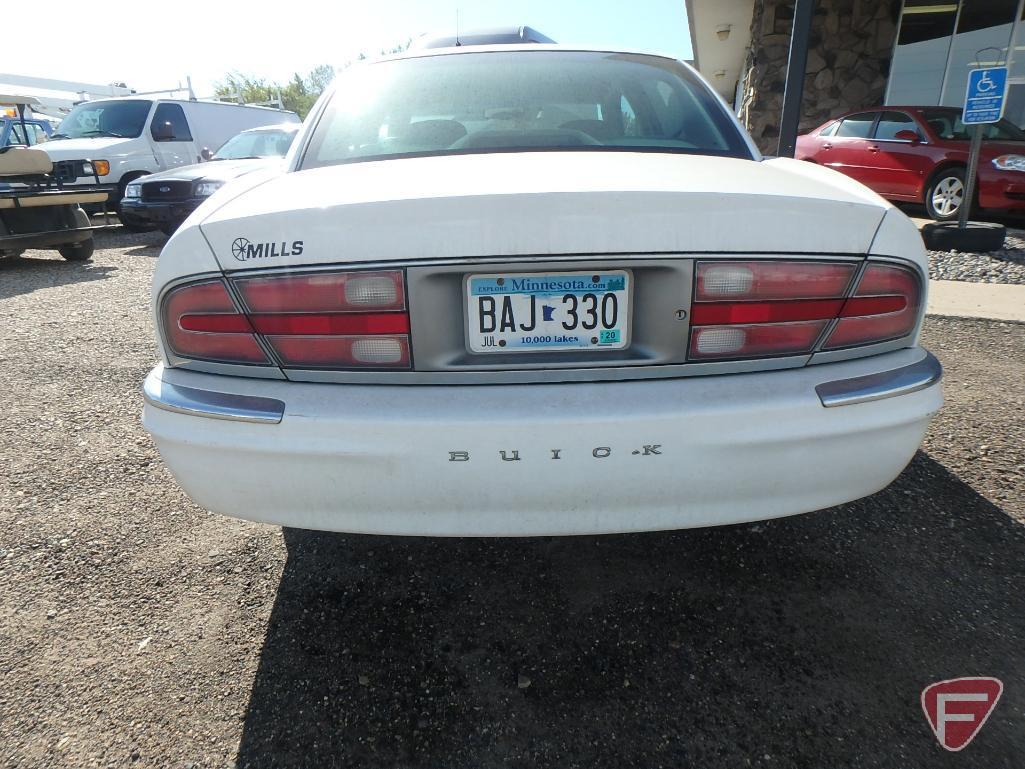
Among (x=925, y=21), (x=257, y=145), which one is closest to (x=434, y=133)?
(x=257, y=145)

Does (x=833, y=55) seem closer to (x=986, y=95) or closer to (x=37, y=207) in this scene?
(x=986, y=95)

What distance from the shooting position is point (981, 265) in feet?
19.8

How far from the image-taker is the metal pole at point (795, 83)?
506cm

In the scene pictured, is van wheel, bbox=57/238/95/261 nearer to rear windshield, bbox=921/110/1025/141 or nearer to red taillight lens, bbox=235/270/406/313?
red taillight lens, bbox=235/270/406/313

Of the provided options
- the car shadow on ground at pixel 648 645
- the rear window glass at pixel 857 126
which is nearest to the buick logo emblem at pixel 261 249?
the car shadow on ground at pixel 648 645

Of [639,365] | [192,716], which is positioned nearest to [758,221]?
[639,365]

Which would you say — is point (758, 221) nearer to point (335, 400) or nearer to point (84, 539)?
point (335, 400)

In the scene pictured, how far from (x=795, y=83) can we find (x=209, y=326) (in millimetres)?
5247

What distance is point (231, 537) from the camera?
230 centimetres

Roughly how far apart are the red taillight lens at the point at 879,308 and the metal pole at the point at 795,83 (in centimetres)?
366

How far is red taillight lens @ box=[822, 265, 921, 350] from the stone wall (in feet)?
44.5

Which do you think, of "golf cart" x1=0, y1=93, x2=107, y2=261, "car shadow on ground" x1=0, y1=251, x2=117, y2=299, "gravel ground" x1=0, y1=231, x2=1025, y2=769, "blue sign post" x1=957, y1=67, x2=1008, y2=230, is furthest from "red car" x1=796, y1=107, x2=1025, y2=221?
"golf cart" x1=0, y1=93, x2=107, y2=261

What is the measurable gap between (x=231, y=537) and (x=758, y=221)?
1.93m

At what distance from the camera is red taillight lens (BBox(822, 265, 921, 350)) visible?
1.54 meters
